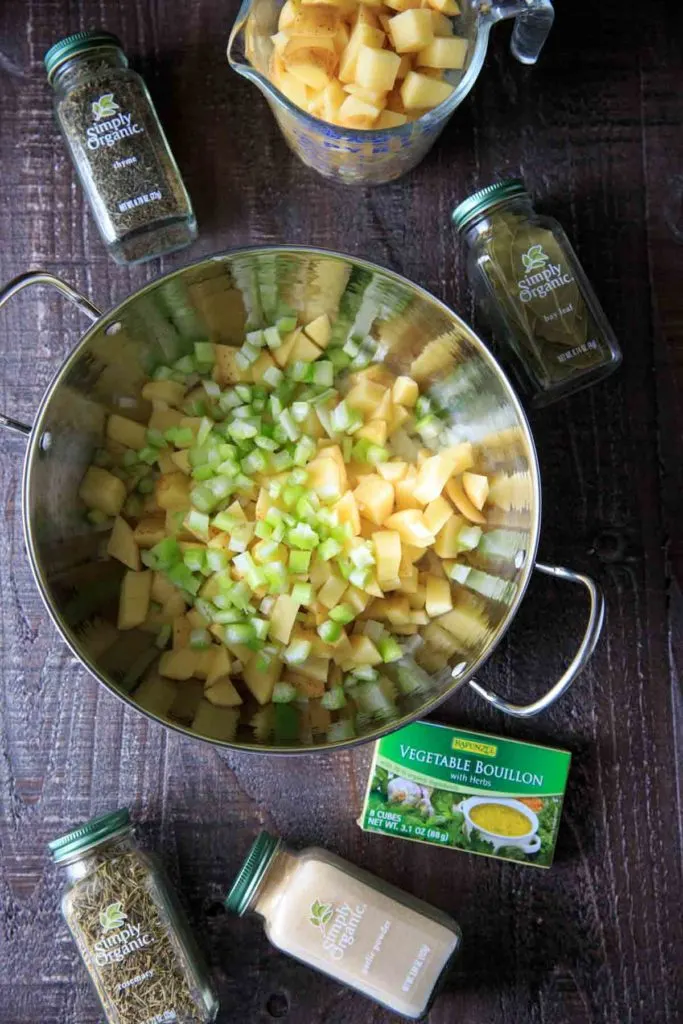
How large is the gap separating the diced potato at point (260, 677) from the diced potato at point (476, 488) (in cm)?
36

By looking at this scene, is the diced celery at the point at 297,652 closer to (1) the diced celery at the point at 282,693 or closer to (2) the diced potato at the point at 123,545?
(1) the diced celery at the point at 282,693

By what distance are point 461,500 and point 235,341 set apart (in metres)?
0.42

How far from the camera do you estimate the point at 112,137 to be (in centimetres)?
127

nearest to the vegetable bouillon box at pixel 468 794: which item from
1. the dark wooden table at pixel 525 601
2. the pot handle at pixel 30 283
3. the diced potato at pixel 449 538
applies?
the dark wooden table at pixel 525 601

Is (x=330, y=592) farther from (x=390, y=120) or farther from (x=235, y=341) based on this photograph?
(x=390, y=120)

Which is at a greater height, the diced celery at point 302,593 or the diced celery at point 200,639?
the diced celery at point 302,593

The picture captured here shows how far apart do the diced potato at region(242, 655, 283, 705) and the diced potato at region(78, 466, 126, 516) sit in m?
0.30

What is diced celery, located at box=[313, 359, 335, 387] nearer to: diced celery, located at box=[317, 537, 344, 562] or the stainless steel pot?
the stainless steel pot

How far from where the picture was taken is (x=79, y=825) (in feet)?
4.32

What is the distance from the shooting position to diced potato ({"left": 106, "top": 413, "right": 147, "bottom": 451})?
128 centimetres

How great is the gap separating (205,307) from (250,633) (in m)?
0.47

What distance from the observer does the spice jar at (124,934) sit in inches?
47.4

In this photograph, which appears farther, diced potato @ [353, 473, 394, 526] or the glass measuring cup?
diced potato @ [353, 473, 394, 526]

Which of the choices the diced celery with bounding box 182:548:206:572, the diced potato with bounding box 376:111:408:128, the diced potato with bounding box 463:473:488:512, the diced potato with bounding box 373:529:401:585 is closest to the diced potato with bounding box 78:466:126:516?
the diced celery with bounding box 182:548:206:572
